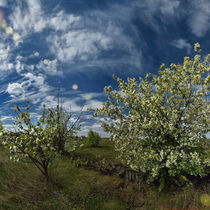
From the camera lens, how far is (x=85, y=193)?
12977 millimetres

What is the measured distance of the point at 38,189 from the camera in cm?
1284

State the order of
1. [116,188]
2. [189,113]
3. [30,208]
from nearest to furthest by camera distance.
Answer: [30,208] < [189,113] < [116,188]

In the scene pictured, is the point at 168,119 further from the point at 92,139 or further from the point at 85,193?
the point at 92,139

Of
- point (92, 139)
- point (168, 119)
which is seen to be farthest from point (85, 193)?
point (92, 139)

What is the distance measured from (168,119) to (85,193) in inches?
338

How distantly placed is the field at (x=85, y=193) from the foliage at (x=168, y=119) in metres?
1.63

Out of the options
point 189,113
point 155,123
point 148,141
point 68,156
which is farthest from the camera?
point 68,156

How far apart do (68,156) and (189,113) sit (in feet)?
52.0

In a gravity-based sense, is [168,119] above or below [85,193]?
above

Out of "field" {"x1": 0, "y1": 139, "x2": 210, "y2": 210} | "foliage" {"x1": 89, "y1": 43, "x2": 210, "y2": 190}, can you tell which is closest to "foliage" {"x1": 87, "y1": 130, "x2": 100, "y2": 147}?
"field" {"x1": 0, "y1": 139, "x2": 210, "y2": 210}

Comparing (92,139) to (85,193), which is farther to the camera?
(92,139)

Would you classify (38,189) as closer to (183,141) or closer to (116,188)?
(116,188)

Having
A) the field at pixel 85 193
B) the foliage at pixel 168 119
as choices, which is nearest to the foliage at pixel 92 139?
the field at pixel 85 193

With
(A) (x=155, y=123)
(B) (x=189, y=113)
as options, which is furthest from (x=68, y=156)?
(B) (x=189, y=113)
